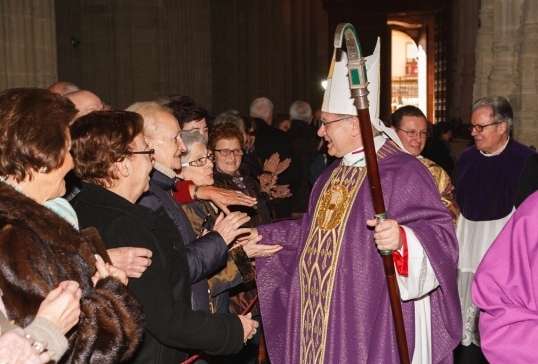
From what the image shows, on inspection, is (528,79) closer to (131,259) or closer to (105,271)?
(131,259)

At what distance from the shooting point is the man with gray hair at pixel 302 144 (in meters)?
9.62

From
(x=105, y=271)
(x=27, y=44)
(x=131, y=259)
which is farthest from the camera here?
(x=27, y=44)

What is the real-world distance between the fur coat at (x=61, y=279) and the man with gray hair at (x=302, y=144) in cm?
655

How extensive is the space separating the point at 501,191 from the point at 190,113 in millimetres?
2445

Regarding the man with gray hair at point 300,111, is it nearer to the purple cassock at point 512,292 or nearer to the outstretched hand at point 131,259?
the outstretched hand at point 131,259

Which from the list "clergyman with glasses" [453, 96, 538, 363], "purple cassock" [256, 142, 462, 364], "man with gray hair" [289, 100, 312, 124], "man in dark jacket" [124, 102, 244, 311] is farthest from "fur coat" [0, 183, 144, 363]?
"man with gray hair" [289, 100, 312, 124]

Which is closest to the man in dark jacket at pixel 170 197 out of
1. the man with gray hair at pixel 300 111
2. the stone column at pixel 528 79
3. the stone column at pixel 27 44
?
the stone column at pixel 27 44

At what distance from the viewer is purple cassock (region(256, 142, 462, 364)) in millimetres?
3859

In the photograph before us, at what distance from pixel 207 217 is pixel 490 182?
2.51 meters

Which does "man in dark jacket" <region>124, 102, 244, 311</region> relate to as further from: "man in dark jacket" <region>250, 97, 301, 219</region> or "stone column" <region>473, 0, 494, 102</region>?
Answer: "stone column" <region>473, 0, 494, 102</region>

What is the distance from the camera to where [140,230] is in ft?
10.4

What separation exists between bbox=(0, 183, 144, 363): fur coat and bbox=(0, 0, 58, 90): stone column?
514 cm

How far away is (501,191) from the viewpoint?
6117 millimetres

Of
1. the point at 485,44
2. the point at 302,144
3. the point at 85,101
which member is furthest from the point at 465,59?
the point at 85,101
